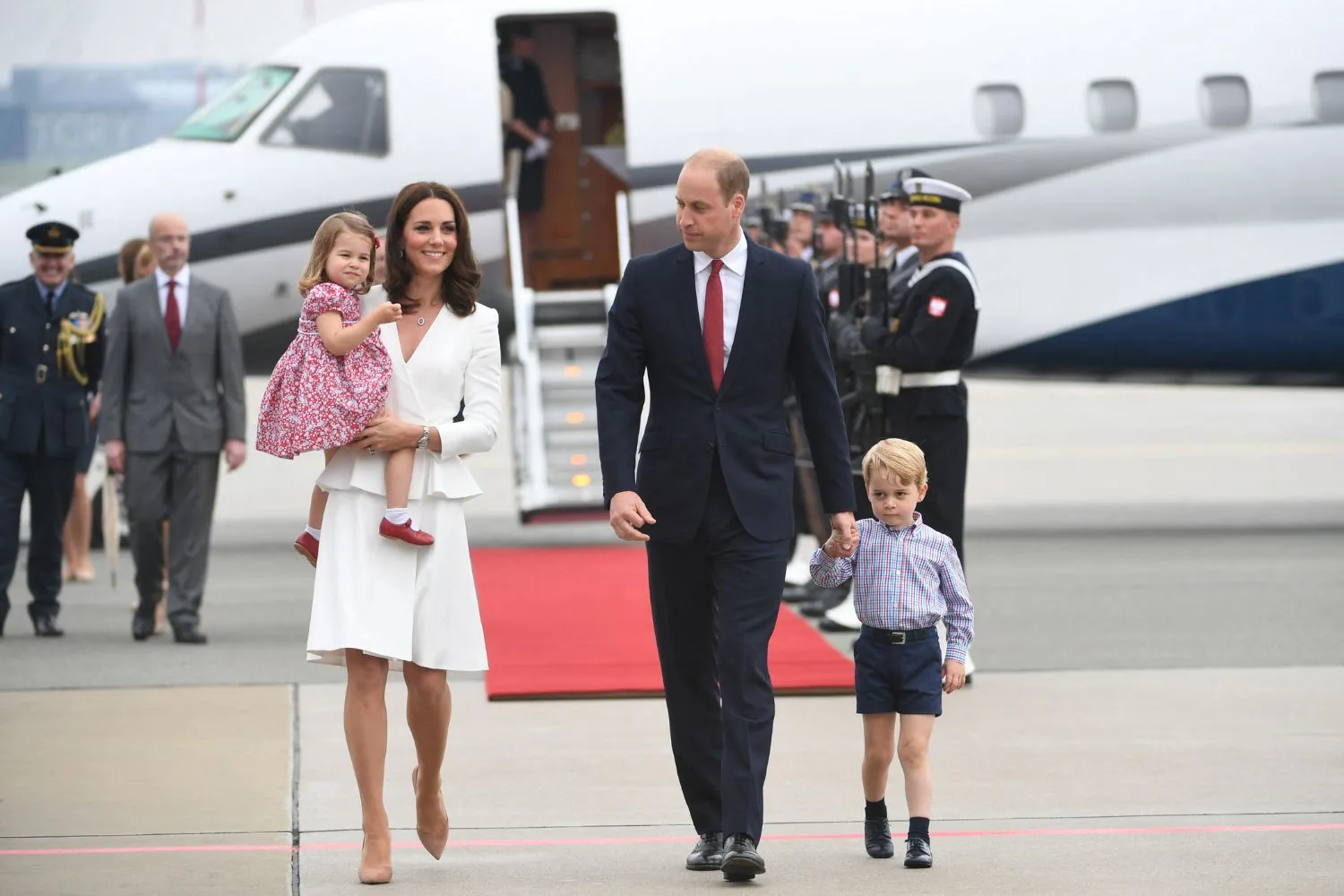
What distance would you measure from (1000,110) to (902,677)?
940 centimetres

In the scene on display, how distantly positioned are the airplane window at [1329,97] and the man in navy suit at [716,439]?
10112 mm

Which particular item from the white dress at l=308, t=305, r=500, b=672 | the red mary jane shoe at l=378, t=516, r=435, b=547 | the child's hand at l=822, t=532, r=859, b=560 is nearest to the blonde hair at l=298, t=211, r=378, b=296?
the white dress at l=308, t=305, r=500, b=672

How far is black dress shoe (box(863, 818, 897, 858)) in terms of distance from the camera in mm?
5371

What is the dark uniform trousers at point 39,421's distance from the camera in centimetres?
935

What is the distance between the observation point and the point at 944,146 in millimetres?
14070

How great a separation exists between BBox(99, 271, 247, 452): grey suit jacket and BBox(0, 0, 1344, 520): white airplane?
165 inches

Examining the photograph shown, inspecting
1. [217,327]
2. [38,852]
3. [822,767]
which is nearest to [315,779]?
[38,852]

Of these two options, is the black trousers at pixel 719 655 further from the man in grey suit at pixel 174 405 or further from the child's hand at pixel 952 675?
the man in grey suit at pixel 174 405

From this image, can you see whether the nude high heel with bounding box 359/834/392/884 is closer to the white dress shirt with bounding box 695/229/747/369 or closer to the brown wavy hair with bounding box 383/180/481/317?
the brown wavy hair with bounding box 383/180/481/317

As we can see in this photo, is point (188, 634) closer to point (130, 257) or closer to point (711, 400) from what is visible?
point (130, 257)

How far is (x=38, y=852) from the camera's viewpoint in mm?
5414

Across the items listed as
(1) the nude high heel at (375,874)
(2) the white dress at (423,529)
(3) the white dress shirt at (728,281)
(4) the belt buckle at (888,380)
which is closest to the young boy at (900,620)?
(3) the white dress shirt at (728,281)

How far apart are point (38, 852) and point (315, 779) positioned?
1.11 m

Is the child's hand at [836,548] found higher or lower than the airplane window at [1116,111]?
lower
